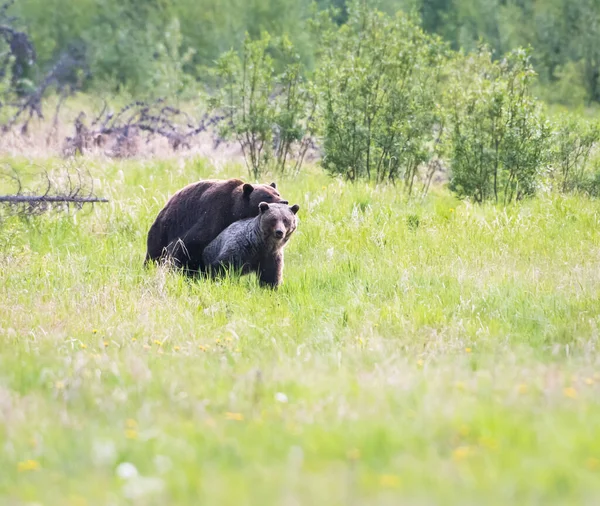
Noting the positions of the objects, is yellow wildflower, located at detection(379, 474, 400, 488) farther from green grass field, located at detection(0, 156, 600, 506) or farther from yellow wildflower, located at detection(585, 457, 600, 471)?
yellow wildflower, located at detection(585, 457, 600, 471)

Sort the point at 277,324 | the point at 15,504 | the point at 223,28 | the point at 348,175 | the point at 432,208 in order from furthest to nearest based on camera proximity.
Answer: the point at 223,28 → the point at 348,175 → the point at 432,208 → the point at 277,324 → the point at 15,504

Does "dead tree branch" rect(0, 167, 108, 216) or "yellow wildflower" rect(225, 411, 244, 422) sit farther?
"dead tree branch" rect(0, 167, 108, 216)

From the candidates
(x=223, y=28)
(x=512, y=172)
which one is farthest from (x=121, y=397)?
(x=223, y=28)

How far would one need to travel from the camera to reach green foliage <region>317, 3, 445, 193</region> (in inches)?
569

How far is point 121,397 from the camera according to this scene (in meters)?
4.54

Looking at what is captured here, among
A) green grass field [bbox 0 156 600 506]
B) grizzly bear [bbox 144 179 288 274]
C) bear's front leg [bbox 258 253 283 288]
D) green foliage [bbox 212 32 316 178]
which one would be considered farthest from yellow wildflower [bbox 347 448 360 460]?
green foliage [bbox 212 32 316 178]

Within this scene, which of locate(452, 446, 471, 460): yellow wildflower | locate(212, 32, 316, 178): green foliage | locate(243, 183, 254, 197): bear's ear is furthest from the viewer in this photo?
locate(212, 32, 316, 178): green foliage

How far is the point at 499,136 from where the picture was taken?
44.2 feet

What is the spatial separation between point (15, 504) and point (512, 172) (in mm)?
11513

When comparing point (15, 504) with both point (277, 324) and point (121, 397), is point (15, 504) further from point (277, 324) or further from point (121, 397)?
point (277, 324)

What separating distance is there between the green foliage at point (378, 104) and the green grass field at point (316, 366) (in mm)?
3744

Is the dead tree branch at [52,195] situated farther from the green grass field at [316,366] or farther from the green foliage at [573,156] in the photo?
the green foliage at [573,156]

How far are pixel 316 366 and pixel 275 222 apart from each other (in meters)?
3.20

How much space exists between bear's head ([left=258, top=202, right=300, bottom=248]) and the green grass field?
19.7 inches
